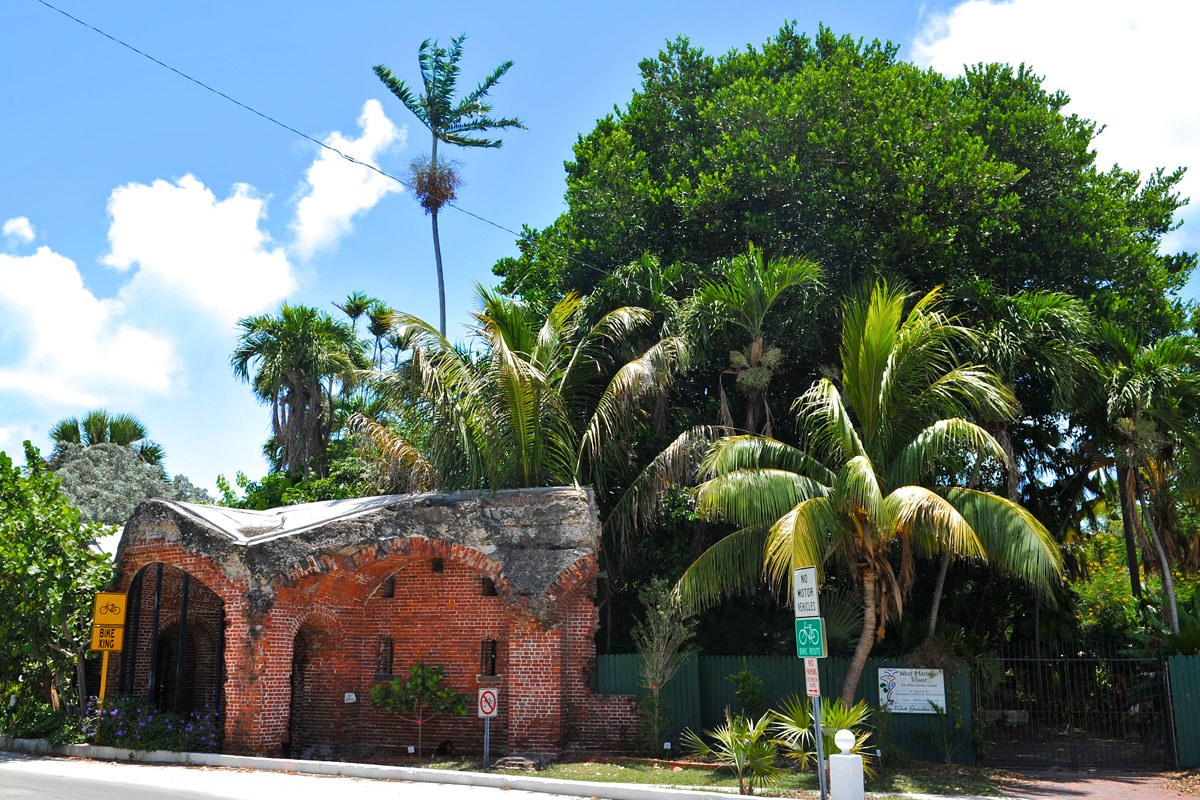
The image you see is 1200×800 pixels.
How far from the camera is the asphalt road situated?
1247 cm

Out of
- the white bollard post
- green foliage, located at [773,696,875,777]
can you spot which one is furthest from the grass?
the white bollard post

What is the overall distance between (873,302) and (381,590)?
11.3 metres

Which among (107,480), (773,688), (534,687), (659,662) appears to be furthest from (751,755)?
(107,480)

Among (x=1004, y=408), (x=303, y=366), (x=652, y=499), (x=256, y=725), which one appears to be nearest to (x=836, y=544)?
(x=1004, y=408)

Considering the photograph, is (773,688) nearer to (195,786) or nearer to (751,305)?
(751,305)

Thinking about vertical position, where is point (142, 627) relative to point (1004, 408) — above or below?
below

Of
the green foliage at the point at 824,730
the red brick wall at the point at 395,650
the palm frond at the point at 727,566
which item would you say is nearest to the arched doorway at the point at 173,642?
the red brick wall at the point at 395,650

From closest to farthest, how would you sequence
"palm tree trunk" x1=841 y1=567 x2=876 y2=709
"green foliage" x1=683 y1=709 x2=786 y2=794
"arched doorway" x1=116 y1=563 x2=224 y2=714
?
"green foliage" x1=683 y1=709 x2=786 y2=794
"palm tree trunk" x1=841 y1=567 x2=876 y2=709
"arched doorway" x1=116 y1=563 x2=224 y2=714

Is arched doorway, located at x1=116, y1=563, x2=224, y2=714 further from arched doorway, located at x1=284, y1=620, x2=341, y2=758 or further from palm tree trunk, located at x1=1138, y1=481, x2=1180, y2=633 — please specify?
palm tree trunk, located at x1=1138, y1=481, x2=1180, y2=633

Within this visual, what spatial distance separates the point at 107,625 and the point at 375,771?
6.95 meters

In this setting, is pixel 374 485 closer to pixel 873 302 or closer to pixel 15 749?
pixel 15 749

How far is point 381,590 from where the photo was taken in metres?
18.8

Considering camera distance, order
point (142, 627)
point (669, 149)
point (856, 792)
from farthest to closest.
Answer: point (669, 149), point (142, 627), point (856, 792)

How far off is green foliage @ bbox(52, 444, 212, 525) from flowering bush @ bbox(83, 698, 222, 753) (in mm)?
15585
